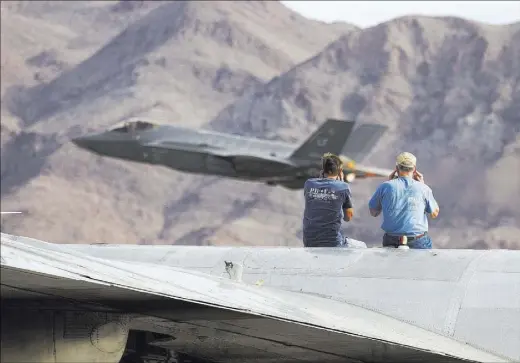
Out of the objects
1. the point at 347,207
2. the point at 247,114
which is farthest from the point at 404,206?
the point at 247,114

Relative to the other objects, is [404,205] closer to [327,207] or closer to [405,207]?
[405,207]

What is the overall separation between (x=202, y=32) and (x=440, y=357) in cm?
10388

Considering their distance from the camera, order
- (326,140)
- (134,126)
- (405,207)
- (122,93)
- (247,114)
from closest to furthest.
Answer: (405,207) → (326,140) → (134,126) → (247,114) → (122,93)

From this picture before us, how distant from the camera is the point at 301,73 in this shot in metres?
92.8

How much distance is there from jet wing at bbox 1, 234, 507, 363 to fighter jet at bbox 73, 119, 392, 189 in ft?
132

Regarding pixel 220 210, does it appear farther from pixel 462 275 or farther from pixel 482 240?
pixel 462 275

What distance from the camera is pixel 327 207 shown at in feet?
32.9

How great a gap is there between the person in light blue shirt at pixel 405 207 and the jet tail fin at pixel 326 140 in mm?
38952

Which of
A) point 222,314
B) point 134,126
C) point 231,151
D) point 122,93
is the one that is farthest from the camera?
point 122,93

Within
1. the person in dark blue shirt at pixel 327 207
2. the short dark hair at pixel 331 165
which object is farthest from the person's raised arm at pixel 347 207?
the short dark hair at pixel 331 165

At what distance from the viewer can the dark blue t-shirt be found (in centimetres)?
999

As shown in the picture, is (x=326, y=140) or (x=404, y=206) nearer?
(x=404, y=206)

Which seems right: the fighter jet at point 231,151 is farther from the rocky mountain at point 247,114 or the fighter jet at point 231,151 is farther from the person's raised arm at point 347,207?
the person's raised arm at point 347,207

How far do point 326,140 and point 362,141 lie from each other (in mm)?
4683
